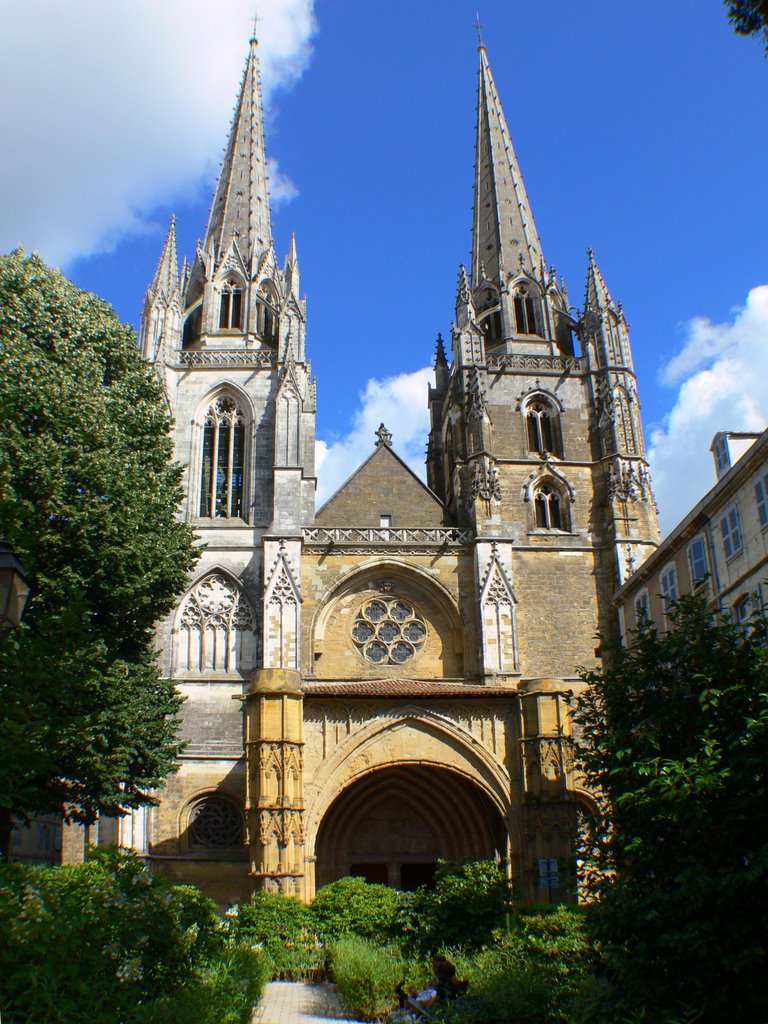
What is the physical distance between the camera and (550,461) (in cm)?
3266

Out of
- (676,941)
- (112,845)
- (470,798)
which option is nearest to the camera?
(676,941)

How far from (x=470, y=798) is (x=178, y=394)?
60.4 feet

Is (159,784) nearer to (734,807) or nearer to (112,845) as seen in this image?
(112,845)

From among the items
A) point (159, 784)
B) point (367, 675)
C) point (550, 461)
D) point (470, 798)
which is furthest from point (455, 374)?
point (159, 784)

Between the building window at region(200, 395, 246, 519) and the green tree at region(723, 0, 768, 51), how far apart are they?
84.5 ft

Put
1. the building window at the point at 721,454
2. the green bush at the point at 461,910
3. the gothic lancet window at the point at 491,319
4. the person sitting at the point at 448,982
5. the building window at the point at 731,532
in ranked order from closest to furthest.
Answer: the person sitting at the point at 448,982
the green bush at the point at 461,910
the building window at the point at 731,532
the building window at the point at 721,454
the gothic lancet window at the point at 491,319

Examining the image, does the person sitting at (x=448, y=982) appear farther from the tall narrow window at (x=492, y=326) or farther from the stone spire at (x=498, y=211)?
the stone spire at (x=498, y=211)

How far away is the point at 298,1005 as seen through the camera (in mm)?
12648

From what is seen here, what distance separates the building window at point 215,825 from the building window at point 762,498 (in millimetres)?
17055

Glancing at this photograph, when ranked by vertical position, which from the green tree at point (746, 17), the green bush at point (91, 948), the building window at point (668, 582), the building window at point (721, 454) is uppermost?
the building window at point (721, 454)

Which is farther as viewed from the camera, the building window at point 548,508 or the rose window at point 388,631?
the building window at point 548,508

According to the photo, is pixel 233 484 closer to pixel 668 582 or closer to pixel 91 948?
pixel 668 582

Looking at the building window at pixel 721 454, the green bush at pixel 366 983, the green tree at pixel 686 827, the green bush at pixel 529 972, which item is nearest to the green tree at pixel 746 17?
the green tree at pixel 686 827

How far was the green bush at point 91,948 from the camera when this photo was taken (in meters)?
5.10
